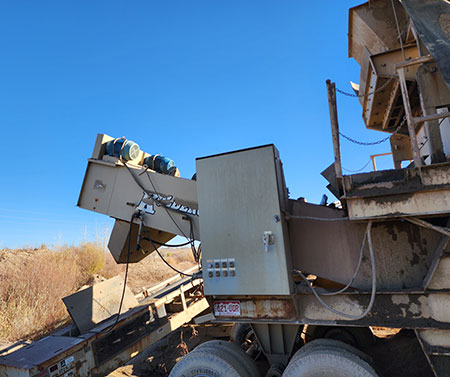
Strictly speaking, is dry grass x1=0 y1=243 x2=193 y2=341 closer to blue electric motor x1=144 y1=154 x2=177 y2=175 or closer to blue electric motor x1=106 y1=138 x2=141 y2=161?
blue electric motor x1=106 y1=138 x2=141 y2=161

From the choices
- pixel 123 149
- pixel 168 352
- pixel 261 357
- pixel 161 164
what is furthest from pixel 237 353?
pixel 168 352

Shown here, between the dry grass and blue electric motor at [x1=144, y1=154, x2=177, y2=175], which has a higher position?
blue electric motor at [x1=144, y1=154, x2=177, y2=175]

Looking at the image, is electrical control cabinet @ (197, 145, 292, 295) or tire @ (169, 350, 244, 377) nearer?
electrical control cabinet @ (197, 145, 292, 295)

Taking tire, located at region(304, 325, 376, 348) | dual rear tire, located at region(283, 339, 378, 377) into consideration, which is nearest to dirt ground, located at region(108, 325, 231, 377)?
tire, located at region(304, 325, 376, 348)

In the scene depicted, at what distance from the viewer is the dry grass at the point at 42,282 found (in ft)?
21.4

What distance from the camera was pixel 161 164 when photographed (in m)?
4.10

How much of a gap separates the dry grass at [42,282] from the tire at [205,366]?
198 inches

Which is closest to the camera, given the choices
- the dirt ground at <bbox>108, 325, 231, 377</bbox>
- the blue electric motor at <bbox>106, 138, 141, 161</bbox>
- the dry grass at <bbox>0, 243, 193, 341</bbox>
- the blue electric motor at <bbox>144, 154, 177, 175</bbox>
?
the blue electric motor at <bbox>106, 138, 141, 161</bbox>

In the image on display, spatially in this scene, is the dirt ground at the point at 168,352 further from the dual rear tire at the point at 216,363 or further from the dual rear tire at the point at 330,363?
the dual rear tire at the point at 330,363

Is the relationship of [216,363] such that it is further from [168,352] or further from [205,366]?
[168,352]

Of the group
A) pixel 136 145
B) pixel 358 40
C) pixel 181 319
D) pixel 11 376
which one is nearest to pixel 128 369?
pixel 181 319

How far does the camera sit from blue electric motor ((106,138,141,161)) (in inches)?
156

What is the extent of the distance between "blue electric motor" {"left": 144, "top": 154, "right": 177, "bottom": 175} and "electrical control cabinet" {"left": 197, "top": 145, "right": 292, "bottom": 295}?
1073mm

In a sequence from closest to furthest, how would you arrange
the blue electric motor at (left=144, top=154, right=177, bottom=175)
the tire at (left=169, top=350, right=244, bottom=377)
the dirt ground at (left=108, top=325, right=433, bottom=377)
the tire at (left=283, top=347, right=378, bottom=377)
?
the tire at (left=283, top=347, right=378, bottom=377), the tire at (left=169, top=350, right=244, bottom=377), the dirt ground at (left=108, top=325, right=433, bottom=377), the blue electric motor at (left=144, top=154, right=177, bottom=175)
